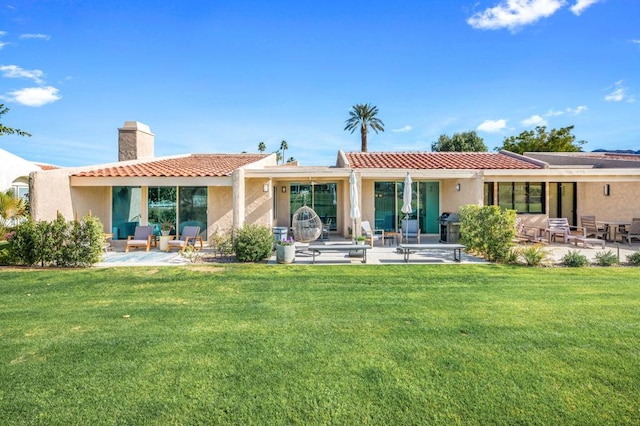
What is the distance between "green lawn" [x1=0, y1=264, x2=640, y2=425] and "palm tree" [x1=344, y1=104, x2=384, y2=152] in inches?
1496


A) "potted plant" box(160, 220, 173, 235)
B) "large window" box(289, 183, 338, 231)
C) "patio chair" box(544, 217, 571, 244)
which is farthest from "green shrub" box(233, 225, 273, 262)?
"patio chair" box(544, 217, 571, 244)

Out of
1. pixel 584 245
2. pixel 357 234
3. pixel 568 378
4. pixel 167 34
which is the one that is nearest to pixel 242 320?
pixel 568 378

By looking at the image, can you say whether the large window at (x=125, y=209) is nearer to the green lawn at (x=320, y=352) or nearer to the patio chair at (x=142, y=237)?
the patio chair at (x=142, y=237)

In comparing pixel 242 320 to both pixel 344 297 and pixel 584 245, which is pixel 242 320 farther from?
pixel 584 245

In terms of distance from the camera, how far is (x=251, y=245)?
12.1m

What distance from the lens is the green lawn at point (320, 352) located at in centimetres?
396

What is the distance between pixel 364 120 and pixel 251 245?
36.3 meters

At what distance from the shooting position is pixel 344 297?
26.8 ft

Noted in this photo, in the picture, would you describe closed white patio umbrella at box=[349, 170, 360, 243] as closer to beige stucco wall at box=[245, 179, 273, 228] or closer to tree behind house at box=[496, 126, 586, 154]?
beige stucco wall at box=[245, 179, 273, 228]

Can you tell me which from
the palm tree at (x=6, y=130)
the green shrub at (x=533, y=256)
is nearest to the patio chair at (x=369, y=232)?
the green shrub at (x=533, y=256)

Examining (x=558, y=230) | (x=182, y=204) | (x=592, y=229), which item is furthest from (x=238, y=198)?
(x=592, y=229)

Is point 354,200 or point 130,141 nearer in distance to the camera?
point 354,200

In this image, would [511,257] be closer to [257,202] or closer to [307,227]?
[307,227]

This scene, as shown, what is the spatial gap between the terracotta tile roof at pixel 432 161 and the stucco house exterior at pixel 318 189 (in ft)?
0.18
